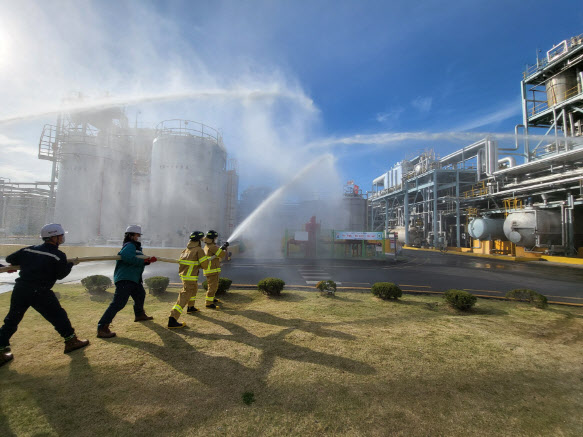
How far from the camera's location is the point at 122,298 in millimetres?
4590

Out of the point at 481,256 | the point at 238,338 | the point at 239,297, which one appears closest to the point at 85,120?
the point at 239,297

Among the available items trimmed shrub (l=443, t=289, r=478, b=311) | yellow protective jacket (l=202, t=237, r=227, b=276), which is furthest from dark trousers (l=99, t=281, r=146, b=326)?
trimmed shrub (l=443, t=289, r=478, b=311)

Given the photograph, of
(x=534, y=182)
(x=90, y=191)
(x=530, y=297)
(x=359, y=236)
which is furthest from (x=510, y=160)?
(x=90, y=191)

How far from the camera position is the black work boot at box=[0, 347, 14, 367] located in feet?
11.2

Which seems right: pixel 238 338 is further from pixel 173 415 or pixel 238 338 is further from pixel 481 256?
pixel 481 256

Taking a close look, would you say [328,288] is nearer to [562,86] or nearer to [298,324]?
[298,324]

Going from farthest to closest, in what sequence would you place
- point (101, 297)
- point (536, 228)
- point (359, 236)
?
point (536, 228) → point (359, 236) → point (101, 297)

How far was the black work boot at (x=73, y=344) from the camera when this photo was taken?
12.3ft

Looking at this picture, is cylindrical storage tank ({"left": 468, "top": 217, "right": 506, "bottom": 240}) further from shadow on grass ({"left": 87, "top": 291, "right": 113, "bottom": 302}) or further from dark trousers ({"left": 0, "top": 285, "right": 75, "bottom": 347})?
dark trousers ({"left": 0, "top": 285, "right": 75, "bottom": 347})

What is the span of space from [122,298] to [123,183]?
23.1 meters

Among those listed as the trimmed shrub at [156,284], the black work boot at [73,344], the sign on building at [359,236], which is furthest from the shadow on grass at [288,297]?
the sign on building at [359,236]

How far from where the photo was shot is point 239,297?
7.41 m

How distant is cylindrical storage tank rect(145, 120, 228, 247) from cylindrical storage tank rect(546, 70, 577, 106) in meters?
30.1

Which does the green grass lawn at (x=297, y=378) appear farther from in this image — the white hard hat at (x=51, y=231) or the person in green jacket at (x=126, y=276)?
the white hard hat at (x=51, y=231)
